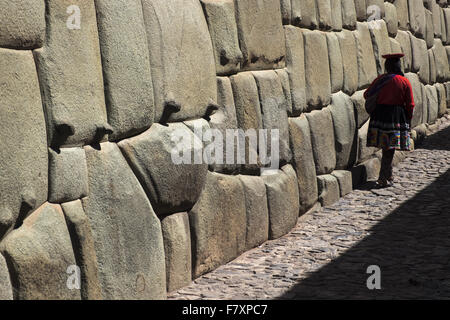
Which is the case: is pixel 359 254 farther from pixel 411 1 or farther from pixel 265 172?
pixel 411 1

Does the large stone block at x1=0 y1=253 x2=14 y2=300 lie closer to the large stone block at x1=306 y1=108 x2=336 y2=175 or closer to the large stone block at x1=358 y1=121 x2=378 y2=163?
the large stone block at x1=306 y1=108 x2=336 y2=175

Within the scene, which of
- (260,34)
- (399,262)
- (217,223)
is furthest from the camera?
(260,34)

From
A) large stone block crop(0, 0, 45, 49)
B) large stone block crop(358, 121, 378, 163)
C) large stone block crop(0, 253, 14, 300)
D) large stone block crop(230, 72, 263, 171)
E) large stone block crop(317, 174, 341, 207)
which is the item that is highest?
large stone block crop(0, 0, 45, 49)

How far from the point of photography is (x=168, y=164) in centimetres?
376

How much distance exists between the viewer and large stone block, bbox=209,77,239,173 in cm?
427

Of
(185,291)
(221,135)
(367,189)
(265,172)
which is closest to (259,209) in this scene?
(265,172)

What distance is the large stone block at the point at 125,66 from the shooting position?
10.9 feet

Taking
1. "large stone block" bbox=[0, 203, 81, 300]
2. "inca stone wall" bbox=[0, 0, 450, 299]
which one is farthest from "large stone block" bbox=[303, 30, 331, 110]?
"large stone block" bbox=[0, 203, 81, 300]

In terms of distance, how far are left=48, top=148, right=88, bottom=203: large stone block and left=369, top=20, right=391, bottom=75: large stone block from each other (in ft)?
15.4

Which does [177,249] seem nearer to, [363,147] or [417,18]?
[363,147]

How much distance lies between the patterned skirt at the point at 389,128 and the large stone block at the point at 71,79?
3708 mm

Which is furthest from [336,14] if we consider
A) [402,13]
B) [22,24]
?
[22,24]

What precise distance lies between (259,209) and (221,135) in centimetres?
65

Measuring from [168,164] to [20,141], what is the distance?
110 cm
